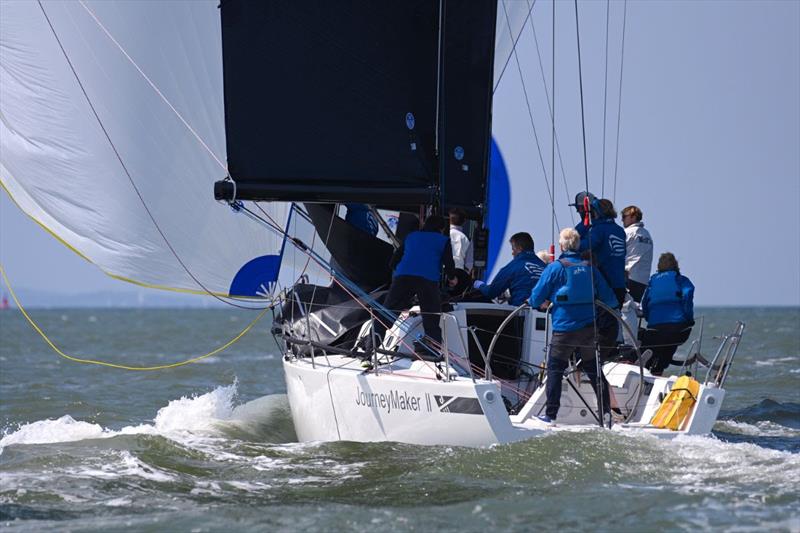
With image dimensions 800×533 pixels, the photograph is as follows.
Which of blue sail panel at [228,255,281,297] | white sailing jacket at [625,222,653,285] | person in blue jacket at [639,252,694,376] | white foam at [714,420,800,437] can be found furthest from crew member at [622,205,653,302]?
blue sail panel at [228,255,281,297]

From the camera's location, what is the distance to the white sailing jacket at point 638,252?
9.23 meters

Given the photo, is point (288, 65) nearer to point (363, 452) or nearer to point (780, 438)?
point (363, 452)

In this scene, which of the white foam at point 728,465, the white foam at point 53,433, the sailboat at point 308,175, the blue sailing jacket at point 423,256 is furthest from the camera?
the white foam at point 53,433

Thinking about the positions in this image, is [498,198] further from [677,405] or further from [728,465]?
[728,465]

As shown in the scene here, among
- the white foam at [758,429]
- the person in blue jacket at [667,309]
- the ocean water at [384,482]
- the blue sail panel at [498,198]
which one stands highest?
the blue sail panel at [498,198]

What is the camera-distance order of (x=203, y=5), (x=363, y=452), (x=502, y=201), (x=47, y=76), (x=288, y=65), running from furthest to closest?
(x=502, y=201) → (x=203, y=5) → (x=47, y=76) → (x=288, y=65) → (x=363, y=452)

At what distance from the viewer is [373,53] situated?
833 centimetres

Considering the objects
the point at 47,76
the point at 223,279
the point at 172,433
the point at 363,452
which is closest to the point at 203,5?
the point at 47,76

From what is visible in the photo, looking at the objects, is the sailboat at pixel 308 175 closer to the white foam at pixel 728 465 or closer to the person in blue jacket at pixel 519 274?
the person in blue jacket at pixel 519 274

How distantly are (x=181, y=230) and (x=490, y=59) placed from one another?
9.98ft

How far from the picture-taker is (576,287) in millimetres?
7230

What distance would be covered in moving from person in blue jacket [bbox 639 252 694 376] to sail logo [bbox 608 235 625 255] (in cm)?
82

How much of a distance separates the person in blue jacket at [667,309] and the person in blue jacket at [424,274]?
5.84 ft

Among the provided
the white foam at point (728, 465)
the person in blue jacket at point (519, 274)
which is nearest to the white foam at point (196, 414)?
the person in blue jacket at point (519, 274)
